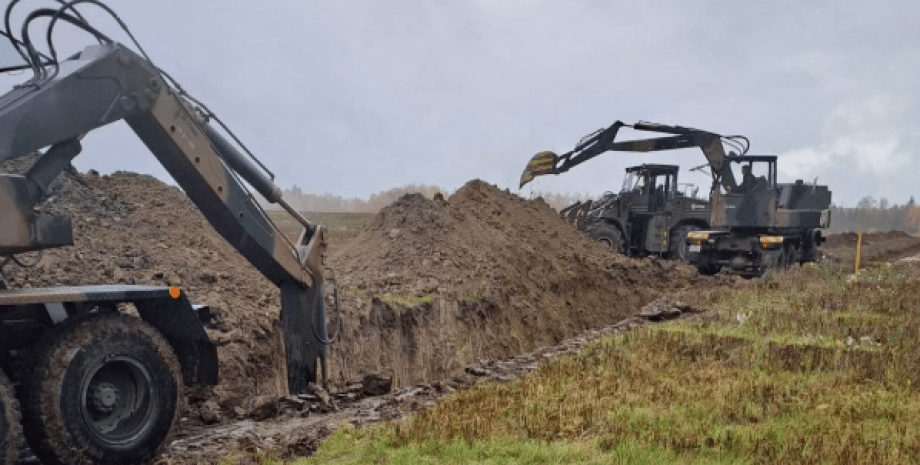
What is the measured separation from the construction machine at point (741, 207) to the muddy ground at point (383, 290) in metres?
1.30

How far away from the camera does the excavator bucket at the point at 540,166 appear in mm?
23562

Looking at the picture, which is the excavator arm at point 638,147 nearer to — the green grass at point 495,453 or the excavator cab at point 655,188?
the excavator cab at point 655,188

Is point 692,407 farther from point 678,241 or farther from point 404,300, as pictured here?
point 678,241

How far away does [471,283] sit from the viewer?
601 inches

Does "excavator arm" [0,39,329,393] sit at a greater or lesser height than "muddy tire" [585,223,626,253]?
lesser

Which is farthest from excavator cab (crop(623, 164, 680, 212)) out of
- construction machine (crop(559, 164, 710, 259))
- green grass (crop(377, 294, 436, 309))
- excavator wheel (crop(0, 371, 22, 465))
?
excavator wheel (crop(0, 371, 22, 465))

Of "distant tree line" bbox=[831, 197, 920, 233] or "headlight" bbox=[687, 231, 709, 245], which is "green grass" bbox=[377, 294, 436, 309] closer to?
"headlight" bbox=[687, 231, 709, 245]

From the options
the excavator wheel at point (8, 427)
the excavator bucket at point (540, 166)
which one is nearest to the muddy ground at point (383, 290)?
the excavator wheel at point (8, 427)

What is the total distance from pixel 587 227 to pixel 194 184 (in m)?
18.9

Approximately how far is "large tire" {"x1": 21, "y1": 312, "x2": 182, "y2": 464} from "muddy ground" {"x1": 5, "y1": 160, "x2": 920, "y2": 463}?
37 centimetres

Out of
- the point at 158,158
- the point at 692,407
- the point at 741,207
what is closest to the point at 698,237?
the point at 741,207

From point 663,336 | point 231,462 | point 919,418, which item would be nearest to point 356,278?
point 663,336

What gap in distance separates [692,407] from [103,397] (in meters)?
4.69

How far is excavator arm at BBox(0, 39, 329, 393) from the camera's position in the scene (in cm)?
562
